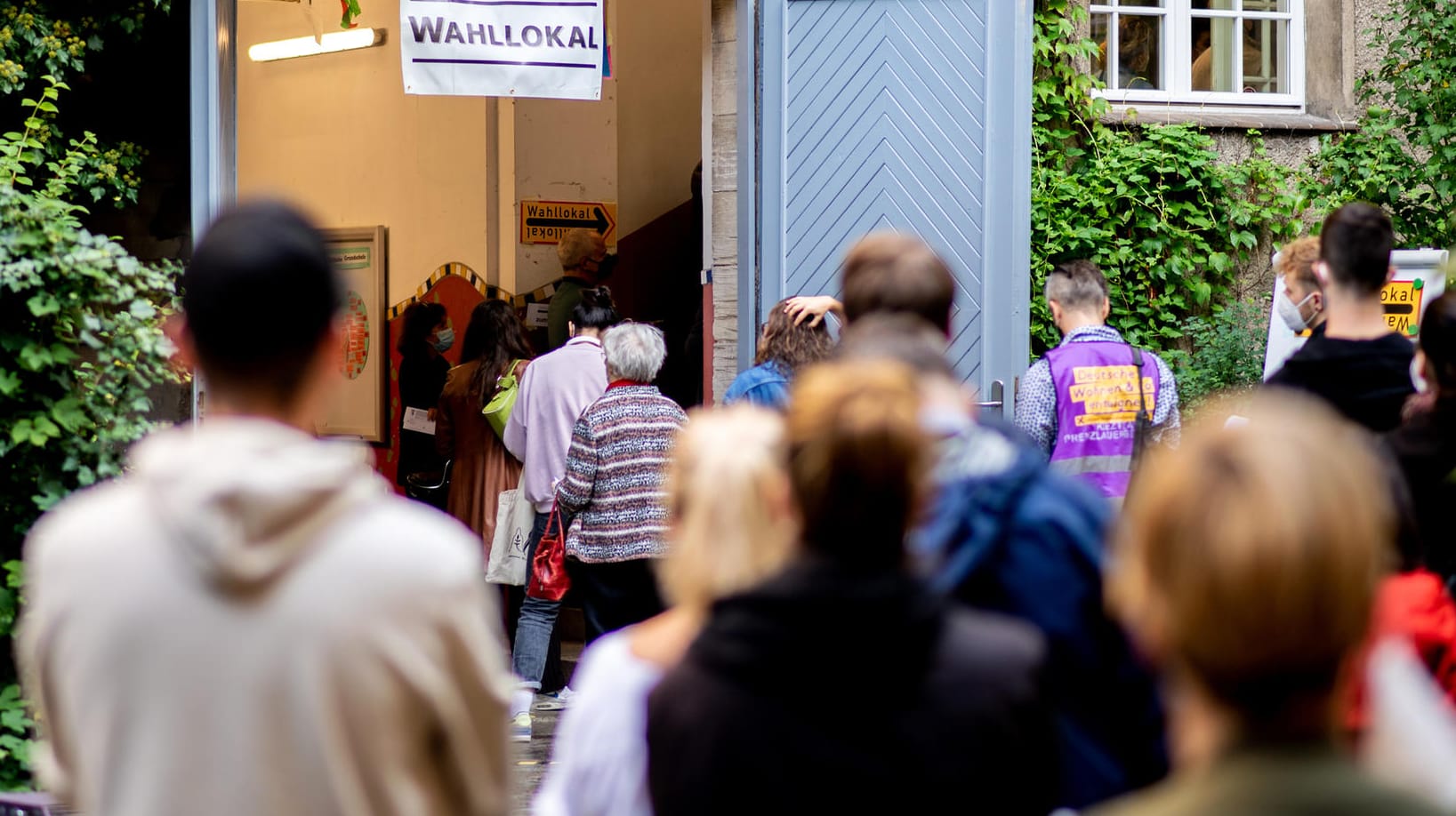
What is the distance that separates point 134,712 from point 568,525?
4.97 meters

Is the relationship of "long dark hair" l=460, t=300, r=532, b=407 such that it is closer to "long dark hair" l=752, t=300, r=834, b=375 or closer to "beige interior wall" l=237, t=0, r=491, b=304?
"beige interior wall" l=237, t=0, r=491, b=304

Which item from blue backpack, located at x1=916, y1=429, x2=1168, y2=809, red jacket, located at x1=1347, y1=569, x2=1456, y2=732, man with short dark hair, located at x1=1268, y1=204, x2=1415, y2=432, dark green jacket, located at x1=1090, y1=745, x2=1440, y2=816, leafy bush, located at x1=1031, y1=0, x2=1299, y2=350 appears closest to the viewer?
dark green jacket, located at x1=1090, y1=745, x2=1440, y2=816

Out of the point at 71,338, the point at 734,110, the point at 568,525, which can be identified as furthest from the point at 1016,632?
the point at 734,110

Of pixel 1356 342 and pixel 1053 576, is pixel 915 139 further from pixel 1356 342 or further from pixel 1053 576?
pixel 1053 576

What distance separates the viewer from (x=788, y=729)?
204 cm

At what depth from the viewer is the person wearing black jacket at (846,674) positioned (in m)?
2.03

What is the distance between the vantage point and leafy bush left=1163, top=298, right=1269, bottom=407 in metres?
8.38

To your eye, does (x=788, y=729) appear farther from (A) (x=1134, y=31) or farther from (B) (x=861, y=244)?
(A) (x=1134, y=31)

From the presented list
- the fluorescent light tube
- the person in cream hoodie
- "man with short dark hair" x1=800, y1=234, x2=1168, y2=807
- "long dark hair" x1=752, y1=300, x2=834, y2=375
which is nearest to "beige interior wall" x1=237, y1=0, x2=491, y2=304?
the fluorescent light tube

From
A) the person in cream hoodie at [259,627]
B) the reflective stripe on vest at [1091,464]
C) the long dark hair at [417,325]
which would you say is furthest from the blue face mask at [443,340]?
the person in cream hoodie at [259,627]

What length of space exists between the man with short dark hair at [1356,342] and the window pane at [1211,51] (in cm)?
514

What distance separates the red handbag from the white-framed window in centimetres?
398

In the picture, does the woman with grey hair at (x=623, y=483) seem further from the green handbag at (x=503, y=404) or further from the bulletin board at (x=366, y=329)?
the bulletin board at (x=366, y=329)

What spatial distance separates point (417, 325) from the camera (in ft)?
31.5
